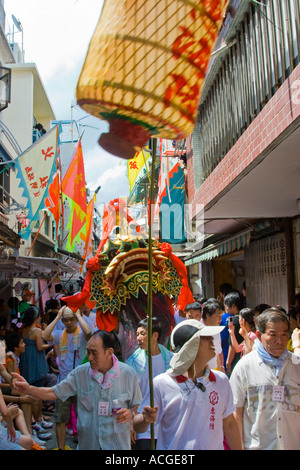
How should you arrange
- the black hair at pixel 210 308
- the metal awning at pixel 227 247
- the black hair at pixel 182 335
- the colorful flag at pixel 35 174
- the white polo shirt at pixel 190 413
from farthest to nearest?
the colorful flag at pixel 35 174, the metal awning at pixel 227 247, the black hair at pixel 210 308, the black hair at pixel 182 335, the white polo shirt at pixel 190 413

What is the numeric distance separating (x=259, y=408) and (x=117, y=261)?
2910 mm

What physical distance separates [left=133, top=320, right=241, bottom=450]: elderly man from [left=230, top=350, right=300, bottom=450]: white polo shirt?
9.7 inches

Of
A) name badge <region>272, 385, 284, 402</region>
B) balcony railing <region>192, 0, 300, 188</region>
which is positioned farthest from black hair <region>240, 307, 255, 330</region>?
balcony railing <region>192, 0, 300, 188</region>

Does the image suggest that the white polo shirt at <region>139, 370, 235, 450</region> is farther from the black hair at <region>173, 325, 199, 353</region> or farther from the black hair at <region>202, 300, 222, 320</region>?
the black hair at <region>202, 300, 222, 320</region>

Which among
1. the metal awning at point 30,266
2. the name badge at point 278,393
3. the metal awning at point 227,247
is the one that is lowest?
the name badge at point 278,393

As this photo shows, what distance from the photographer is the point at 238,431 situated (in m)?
3.30

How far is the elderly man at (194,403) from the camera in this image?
3051 mm

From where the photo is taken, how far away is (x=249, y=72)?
7.40 m

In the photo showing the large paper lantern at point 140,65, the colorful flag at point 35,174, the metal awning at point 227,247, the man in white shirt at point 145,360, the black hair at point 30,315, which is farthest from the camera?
the colorful flag at point 35,174

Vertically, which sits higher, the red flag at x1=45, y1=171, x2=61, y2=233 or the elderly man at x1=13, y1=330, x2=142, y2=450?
the red flag at x1=45, y1=171, x2=61, y2=233

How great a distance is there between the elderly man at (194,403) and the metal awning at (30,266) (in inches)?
345

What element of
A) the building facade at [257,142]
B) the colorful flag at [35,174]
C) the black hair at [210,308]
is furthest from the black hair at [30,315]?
the colorful flag at [35,174]

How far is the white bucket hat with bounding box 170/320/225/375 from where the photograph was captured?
10.5ft

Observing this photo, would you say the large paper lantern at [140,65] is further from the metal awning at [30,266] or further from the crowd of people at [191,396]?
the metal awning at [30,266]
